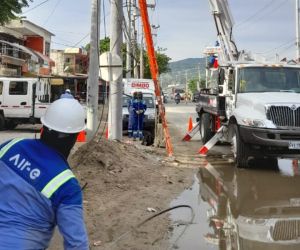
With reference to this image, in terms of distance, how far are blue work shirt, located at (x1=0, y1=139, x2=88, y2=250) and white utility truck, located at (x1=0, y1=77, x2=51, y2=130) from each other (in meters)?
19.9

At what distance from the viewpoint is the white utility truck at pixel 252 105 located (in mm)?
11672

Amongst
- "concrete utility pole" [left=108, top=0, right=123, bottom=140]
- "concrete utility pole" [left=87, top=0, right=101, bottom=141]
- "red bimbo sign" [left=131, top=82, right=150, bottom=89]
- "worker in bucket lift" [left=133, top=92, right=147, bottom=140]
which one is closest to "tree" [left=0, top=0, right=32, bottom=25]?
"concrete utility pole" [left=87, top=0, right=101, bottom=141]

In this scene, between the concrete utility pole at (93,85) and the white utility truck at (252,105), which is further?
the concrete utility pole at (93,85)

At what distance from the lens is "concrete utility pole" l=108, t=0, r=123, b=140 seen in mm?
14281

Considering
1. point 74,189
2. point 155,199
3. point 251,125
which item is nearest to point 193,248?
point 155,199

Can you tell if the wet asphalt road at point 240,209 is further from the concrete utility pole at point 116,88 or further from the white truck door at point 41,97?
the white truck door at point 41,97

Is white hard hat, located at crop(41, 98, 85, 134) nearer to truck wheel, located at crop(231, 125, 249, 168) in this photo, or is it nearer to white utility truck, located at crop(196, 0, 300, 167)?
white utility truck, located at crop(196, 0, 300, 167)

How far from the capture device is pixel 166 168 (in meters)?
12.3

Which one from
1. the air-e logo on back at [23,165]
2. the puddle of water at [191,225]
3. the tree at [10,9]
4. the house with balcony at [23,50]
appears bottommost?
the puddle of water at [191,225]

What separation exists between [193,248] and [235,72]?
8.06 m

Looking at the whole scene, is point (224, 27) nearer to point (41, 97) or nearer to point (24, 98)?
point (41, 97)

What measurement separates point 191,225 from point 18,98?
652 inches

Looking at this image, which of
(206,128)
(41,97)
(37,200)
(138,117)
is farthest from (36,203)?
(41,97)

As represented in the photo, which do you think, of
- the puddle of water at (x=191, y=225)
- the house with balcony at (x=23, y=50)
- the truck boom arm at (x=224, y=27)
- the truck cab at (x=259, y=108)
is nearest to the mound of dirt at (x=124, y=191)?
the puddle of water at (x=191, y=225)
